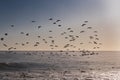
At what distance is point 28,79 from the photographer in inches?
1935

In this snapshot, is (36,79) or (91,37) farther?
(36,79)

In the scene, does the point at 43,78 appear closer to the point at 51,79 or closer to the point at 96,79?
the point at 51,79

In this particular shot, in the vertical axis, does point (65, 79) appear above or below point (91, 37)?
below

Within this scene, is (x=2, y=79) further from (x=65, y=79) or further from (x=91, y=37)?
(x=91, y=37)

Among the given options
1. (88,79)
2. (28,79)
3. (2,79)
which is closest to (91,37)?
(88,79)

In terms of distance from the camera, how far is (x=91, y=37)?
45281 mm

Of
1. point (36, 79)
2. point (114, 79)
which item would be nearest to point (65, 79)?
point (36, 79)

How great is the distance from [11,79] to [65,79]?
8.08 m

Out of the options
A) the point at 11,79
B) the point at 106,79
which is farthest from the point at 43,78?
the point at 106,79

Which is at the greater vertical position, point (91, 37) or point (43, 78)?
point (91, 37)

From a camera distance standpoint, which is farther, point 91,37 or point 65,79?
point 65,79

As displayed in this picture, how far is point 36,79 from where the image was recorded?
49812mm

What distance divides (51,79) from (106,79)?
8.51m

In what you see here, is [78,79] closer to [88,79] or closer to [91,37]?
[88,79]
